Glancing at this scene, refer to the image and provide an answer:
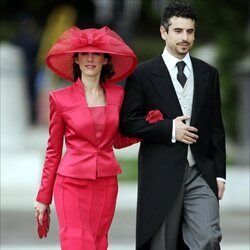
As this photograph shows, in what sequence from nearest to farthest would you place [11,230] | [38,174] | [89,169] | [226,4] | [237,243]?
1. [89,169]
2. [237,243]
3. [11,230]
4. [38,174]
5. [226,4]

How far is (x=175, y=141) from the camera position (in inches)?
244

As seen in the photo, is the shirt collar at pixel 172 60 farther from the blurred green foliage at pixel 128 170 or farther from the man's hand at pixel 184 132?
the blurred green foliage at pixel 128 170

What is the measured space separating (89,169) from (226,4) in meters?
11.6

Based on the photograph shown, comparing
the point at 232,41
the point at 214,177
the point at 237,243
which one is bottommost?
the point at 237,243

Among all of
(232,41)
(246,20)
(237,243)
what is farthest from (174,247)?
(246,20)

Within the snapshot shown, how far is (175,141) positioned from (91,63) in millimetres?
688

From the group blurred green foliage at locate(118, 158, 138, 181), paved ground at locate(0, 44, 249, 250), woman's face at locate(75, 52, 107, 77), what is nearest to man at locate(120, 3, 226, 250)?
woman's face at locate(75, 52, 107, 77)

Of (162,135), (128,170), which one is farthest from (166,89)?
(128,170)

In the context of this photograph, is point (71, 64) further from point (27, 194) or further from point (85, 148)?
point (27, 194)

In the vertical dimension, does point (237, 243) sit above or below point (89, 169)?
below

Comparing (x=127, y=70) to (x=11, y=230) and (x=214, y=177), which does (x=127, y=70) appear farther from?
(x=11, y=230)

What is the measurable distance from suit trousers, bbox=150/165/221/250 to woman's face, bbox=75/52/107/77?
797 mm

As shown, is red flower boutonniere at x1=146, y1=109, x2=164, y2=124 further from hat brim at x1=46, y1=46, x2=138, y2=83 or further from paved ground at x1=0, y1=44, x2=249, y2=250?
paved ground at x1=0, y1=44, x2=249, y2=250

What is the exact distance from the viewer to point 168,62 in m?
6.35
